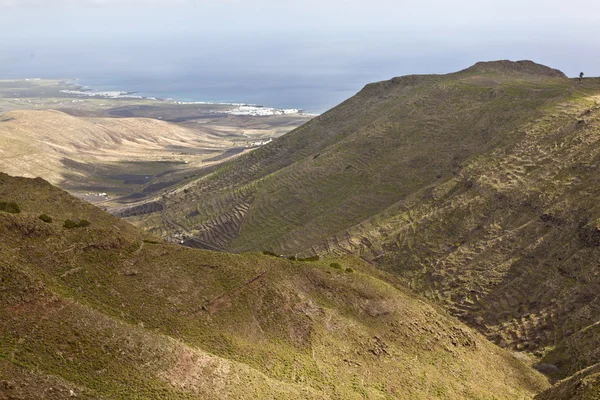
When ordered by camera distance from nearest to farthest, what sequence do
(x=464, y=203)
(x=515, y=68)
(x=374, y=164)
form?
(x=464, y=203), (x=374, y=164), (x=515, y=68)

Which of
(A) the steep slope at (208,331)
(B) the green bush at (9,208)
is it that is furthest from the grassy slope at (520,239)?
(B) the green bush at (9,208)

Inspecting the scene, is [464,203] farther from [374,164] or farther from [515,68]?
[515,68]

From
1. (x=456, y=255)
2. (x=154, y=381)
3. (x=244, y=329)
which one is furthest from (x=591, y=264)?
(x=154, y=381)

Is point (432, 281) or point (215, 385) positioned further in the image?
point (432, 281)

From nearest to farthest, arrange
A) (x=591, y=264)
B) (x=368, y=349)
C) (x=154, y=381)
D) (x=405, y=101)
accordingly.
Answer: (x=154, y=381)
(x=368, y=349)
(x=591, y=264)
(x=405, y=101)

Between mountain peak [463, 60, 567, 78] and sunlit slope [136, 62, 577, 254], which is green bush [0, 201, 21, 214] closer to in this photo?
A: sunlit slope [136, 62, 577, 254]

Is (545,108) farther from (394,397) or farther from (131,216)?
(131,216)

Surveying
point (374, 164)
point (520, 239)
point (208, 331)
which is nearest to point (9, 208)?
point (208, 331)
